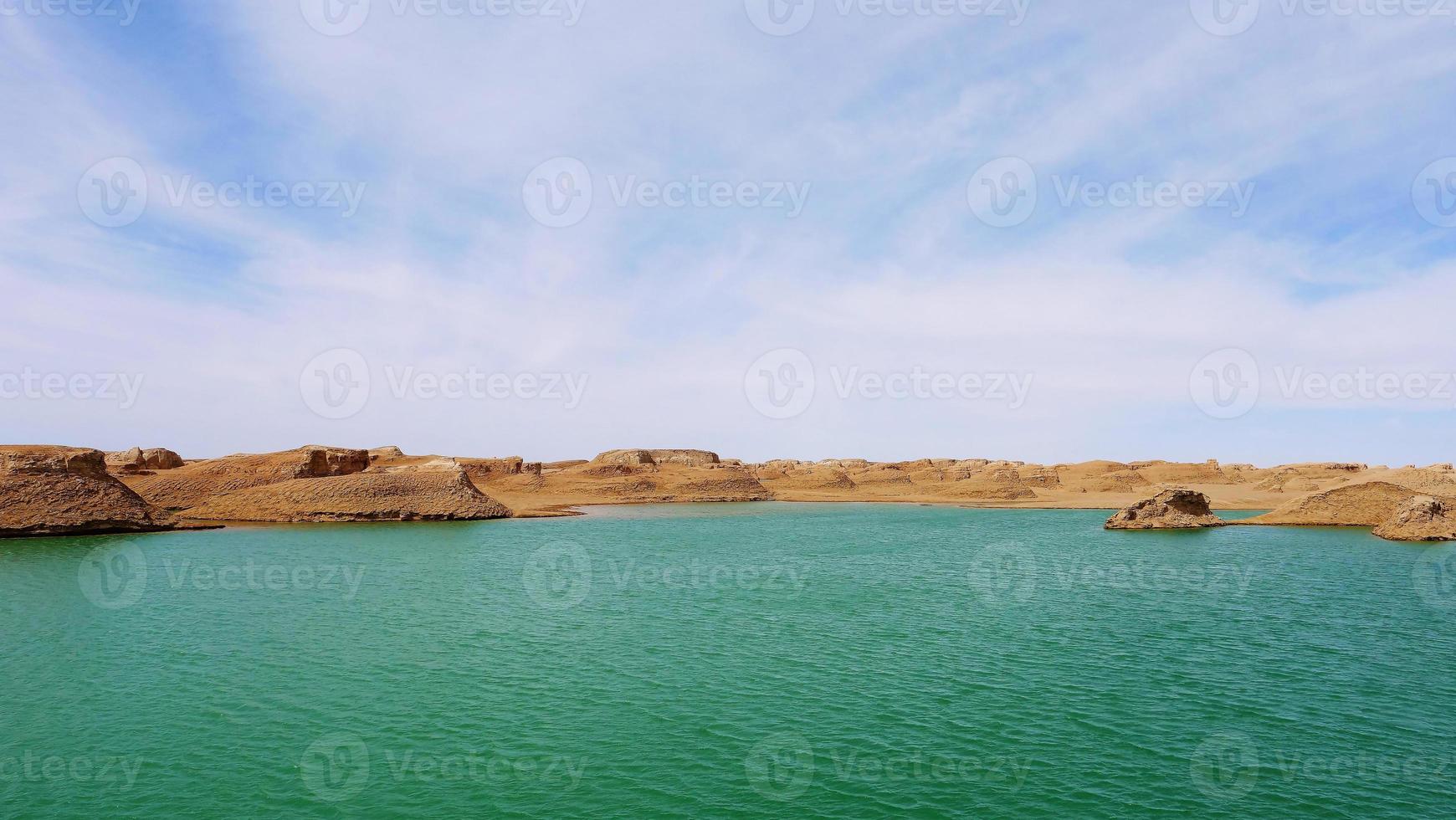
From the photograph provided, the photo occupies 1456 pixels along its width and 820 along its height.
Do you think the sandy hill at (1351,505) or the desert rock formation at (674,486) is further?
the desert rock formation at (674,486)

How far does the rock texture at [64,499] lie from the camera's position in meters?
52.8

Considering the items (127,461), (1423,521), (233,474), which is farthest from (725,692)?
(127,461)

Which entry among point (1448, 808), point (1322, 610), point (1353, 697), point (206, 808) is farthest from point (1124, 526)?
point (206, 808)

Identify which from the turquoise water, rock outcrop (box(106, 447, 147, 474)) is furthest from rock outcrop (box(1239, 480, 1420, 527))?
rock outcrop (box(106, 447, 147, 474))

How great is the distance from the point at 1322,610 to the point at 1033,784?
908 inches

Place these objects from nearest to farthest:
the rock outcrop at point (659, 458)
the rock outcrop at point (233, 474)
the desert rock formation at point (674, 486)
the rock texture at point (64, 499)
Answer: the rock texture at point (64, 499)
the desert rock formation at point (674, 486)
the rock outcrop at point (233, 474)
the rock outcrop at point (659, 458)

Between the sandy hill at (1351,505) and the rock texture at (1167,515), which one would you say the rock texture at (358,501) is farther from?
the sandy hill at (1351,505)

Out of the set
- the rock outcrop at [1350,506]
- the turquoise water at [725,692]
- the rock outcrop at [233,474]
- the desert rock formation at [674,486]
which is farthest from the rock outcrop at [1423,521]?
the rock outcrop at [233,474]

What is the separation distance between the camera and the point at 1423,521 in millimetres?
51688

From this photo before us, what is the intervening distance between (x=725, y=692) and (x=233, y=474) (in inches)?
2922

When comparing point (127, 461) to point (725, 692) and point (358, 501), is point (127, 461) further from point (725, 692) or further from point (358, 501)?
point (725, 692)

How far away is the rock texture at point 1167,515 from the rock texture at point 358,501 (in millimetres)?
58043

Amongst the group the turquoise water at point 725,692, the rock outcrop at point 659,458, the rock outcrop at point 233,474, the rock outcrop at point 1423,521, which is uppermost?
the rock outcrop at point 659,458

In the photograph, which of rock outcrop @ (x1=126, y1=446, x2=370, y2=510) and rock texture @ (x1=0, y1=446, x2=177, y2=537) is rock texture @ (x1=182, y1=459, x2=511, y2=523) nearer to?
rock outcrop @ (x1=126, y1=446, x2=370, y2=510)
